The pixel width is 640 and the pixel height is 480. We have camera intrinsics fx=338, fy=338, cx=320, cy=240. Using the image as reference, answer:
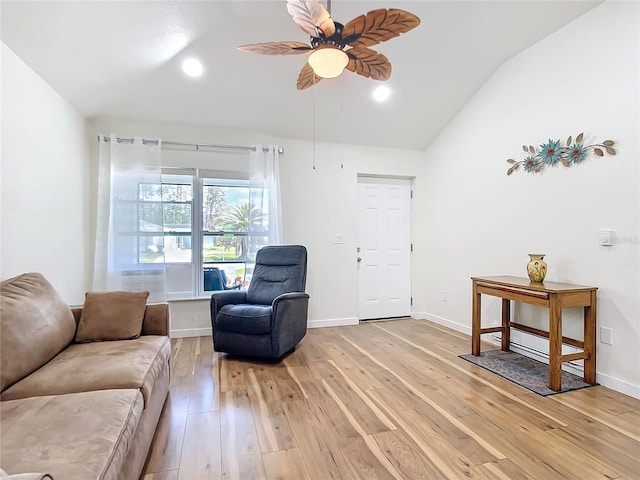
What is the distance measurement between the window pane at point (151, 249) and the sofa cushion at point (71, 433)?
7.45 ft

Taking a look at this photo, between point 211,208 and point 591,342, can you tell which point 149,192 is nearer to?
point 211,208

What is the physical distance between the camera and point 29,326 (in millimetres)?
1811

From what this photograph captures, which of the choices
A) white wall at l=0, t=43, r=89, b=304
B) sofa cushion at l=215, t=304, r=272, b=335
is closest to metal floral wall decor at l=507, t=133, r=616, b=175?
sofa cushion at l=215, t=304, r=272, b=335

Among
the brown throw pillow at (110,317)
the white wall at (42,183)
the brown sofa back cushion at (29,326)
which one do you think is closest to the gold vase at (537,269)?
the brown throw pillow at (110,317)

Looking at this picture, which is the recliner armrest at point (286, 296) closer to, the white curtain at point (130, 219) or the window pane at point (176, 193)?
the white curtain at point (130, 219)

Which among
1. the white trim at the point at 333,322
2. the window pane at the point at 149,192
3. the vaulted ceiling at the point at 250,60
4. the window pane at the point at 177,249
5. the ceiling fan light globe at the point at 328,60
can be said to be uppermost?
the vaulted ceiling at the point at 250,60

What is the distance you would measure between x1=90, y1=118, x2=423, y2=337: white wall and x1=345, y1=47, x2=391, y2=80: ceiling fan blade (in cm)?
197

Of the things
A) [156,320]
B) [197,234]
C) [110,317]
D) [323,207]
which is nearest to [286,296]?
[156,320]

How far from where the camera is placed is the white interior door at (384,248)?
4.65 m

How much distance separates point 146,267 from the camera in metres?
3.60

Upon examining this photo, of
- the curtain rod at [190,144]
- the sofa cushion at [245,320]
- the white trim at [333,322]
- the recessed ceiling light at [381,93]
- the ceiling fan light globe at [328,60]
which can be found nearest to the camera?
the ceiling fan light globe at [328,60]

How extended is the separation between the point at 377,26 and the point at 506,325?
115 inches

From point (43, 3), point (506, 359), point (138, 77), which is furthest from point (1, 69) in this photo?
point (506, 359)

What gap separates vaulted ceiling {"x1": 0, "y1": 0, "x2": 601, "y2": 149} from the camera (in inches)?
98.7
